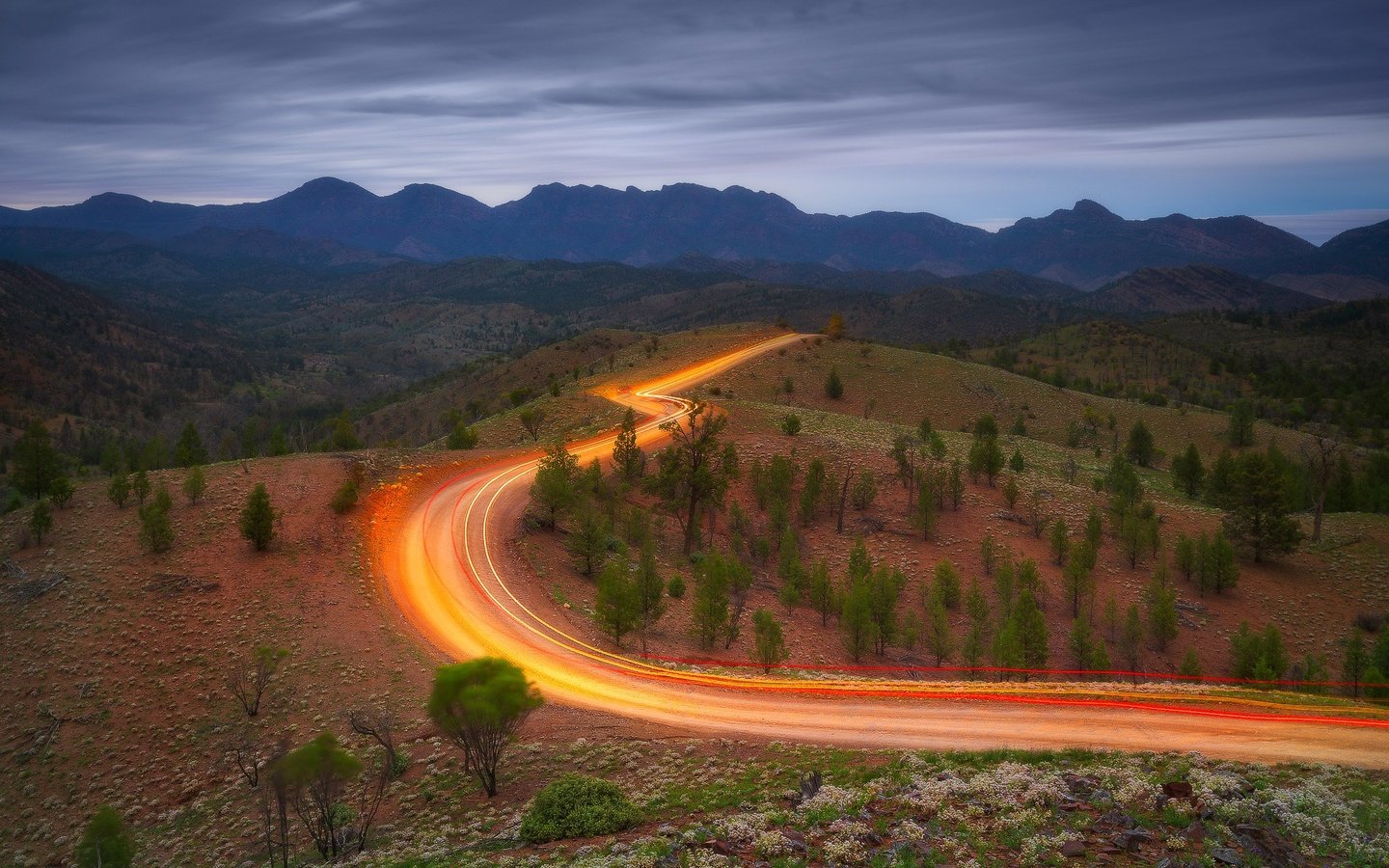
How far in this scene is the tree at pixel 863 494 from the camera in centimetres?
3978

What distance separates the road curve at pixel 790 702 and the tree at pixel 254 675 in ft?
13.2

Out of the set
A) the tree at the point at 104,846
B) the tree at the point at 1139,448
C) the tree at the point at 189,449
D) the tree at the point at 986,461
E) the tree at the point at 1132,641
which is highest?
the tree at the point at 189,449

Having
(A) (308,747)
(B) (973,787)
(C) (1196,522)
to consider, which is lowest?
(C) (1196,522)

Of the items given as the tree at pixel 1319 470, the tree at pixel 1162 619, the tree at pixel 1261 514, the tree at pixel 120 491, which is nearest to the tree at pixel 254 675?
the tree at pixel 120 491

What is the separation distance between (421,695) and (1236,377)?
130337 millimetres

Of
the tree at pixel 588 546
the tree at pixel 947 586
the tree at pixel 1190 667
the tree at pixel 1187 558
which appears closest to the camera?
the tree at pixel 1190 667

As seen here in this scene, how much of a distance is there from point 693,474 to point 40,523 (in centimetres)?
2417

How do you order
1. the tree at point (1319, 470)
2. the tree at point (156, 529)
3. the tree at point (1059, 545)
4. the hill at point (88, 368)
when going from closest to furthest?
the tree at point (156, 529) < the tree at point (1059, 545) < the tree at point (1319, 470) < the hill at point (88, 368)

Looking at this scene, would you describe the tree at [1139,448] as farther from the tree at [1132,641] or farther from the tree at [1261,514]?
the tree at [1132,641]

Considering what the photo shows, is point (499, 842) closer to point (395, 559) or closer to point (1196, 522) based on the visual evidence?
point (395, 559)

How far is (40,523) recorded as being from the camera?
86.7 ft

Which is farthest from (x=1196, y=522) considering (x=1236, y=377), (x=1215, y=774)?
(x=1236, y=377)

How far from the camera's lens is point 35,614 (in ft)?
76.8

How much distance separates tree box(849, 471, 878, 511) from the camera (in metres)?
39.8
